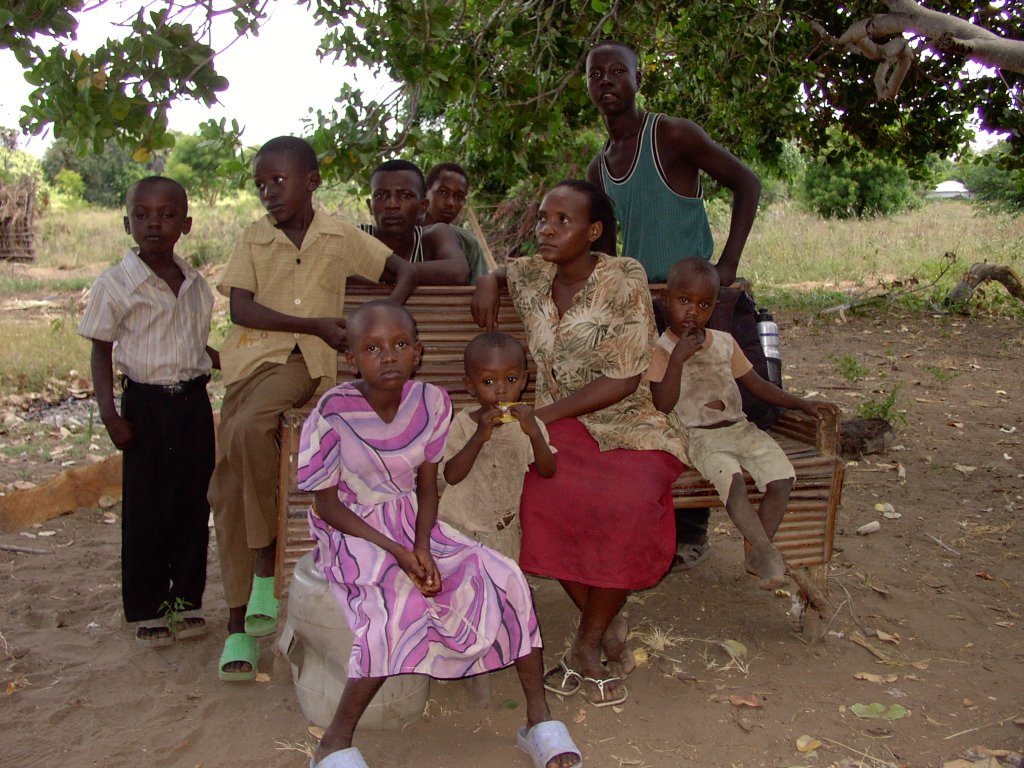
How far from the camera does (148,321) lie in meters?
3.36

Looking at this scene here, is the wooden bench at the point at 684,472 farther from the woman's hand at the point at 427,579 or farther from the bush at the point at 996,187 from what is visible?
the bush at the point at 996,187

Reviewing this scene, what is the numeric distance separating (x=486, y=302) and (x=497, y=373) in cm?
71

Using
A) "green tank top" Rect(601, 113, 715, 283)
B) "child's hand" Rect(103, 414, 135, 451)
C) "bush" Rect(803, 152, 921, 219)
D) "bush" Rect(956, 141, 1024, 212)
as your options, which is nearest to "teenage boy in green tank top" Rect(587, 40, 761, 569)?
"green tank top" Rect(601, 113, 715, 283)

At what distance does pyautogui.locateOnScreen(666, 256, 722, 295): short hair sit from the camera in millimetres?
3314

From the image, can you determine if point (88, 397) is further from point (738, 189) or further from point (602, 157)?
point (738, 189)

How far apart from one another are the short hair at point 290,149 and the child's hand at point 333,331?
0.55 metres

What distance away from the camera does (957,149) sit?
7.29m

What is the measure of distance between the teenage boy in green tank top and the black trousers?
1.78 meters

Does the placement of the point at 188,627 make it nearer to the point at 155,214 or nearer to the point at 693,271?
the point at 155,214

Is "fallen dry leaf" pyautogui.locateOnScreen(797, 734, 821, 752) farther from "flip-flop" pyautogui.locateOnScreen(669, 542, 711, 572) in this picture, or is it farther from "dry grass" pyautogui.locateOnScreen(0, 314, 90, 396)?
"dry grass" pyautogui.locateOnScreen(0, 314, 90, 396)

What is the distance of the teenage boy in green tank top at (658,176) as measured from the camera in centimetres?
376

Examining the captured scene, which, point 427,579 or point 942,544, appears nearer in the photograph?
point 427,579

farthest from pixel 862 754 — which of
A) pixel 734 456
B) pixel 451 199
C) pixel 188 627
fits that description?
pixel 451 199

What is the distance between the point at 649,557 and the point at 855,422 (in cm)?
338
